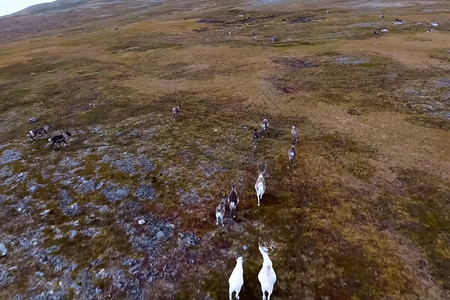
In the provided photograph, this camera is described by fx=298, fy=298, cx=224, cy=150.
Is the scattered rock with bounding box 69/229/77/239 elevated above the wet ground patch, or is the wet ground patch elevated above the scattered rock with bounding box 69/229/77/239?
the scattered rock with bounding box 69/229/77/239

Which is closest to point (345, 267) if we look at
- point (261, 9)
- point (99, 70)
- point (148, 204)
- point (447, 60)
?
point (148, 204)

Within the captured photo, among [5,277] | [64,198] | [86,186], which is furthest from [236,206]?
[5,277]

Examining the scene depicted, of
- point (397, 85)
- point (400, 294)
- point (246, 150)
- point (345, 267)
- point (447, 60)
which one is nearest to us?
point (400, 294)

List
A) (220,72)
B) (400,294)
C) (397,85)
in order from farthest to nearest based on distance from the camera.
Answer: (220,72) → (397,85) → (400,294)

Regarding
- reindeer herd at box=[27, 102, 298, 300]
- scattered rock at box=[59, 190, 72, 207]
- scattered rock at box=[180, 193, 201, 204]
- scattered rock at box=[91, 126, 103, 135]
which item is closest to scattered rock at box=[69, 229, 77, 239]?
scattered rock at box=[59, 190, 72, 207]

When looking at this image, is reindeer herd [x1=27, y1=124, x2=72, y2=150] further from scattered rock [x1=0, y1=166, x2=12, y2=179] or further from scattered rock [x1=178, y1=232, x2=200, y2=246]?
scattered rock [x1=178, y1=232, x2=200, y2=246]

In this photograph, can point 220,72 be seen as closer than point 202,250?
No

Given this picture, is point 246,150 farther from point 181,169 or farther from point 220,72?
point 220,72

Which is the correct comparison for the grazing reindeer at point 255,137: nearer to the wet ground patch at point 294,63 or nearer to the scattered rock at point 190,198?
the scattered rock at point 190,198
